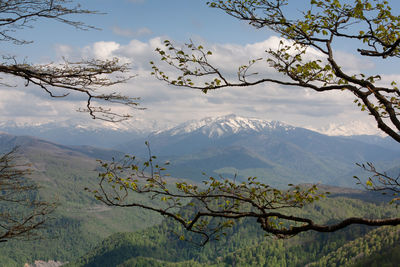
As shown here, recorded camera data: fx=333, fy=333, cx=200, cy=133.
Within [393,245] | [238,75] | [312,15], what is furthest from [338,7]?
[393,245]

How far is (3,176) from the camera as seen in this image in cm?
1596

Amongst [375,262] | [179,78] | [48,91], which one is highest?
[179,78]

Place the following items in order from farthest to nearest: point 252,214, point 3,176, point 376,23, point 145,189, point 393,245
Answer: point 393,245, point 3,176, point 376,23, point 145,189, point 252,214

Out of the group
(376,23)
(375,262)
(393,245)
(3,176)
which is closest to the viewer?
(376,23)

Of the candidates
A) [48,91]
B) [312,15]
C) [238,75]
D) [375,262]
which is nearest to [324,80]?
[312,15]

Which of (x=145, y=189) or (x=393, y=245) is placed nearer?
(x=145, y=189)

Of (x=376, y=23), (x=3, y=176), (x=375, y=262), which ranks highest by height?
(x=376, y=23)

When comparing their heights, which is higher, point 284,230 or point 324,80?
point 324,80

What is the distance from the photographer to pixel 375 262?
516 ft

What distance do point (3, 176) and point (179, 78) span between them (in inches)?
394

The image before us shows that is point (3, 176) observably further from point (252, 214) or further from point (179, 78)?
point (252, 214)

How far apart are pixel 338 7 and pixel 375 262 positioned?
579ft

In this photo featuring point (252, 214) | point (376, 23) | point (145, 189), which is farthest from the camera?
point (376, 23)

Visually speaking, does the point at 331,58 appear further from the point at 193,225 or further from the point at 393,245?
the point at 393,245
